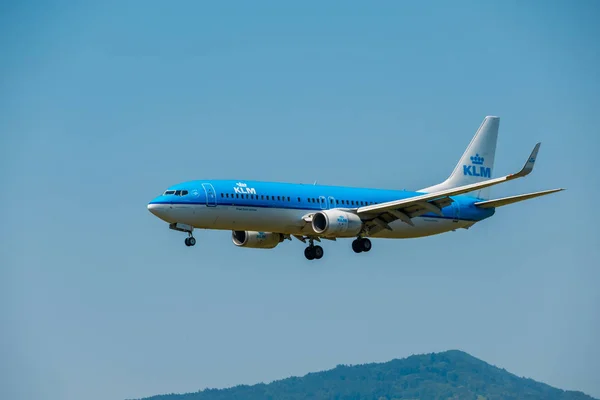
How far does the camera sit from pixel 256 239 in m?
73.9

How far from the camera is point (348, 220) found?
69750 millimetres

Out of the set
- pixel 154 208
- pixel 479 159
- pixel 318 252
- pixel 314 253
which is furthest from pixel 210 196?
pixel 479 159

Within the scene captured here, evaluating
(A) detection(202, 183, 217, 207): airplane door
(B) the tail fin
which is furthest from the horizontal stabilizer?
(A) detection(202, 183, 217, 207): airplane door

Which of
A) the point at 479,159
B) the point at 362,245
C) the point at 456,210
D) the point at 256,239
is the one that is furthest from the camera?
the point at 479,159

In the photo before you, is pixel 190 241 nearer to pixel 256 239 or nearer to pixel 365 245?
pixel 256 239

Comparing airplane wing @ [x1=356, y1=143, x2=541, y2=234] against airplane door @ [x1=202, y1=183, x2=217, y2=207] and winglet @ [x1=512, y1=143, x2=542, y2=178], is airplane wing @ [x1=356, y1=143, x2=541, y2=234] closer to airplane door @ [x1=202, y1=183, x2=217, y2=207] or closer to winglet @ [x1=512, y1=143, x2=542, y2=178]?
winglet @ [x1=512, y1=143, x2=542, y2=178]

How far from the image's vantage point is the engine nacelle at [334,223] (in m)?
68.9

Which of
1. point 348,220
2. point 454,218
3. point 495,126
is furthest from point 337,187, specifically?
point 495,126

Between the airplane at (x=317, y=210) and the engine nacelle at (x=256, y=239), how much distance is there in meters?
0.07

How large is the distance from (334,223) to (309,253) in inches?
236

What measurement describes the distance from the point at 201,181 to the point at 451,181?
24.7 m

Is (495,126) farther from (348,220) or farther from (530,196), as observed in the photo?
(348,220)

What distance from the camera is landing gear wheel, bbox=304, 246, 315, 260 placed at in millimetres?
74250

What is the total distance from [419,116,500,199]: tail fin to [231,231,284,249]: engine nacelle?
1533 cm
